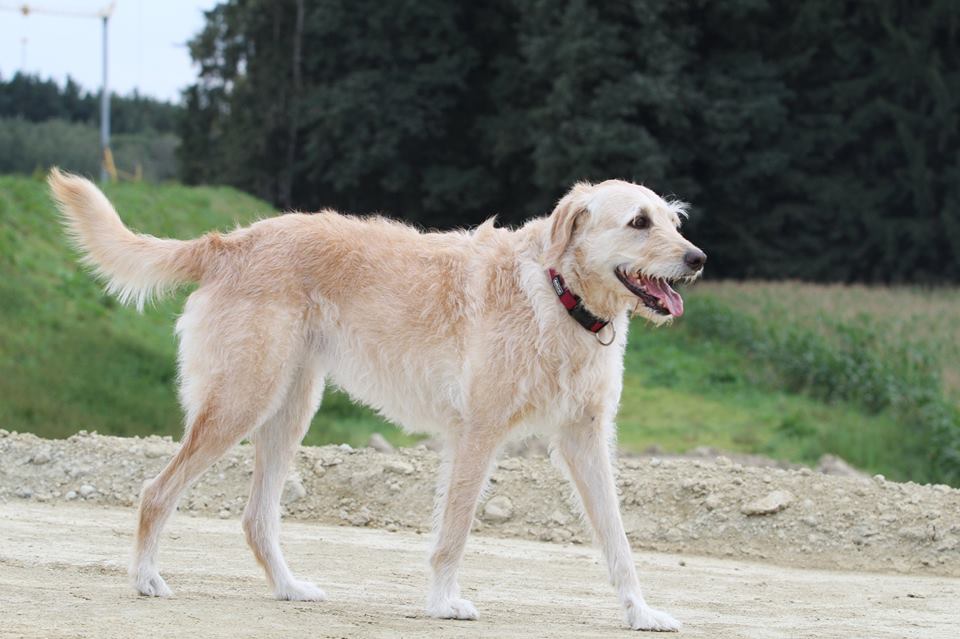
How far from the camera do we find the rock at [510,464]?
38.9 feet

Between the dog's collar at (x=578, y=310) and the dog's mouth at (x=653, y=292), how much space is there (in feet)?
0.92

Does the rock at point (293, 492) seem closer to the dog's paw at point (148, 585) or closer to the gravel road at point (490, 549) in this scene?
the gravel road at point (490, 549)

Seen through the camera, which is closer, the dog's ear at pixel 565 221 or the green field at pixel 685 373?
the dog's ear at pixel 565 221

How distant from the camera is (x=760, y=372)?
2700cm

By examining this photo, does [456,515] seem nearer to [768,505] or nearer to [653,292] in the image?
[653,292]

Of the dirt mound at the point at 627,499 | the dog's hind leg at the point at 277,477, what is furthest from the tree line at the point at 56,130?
the dog's hind leg at the point at 277,477

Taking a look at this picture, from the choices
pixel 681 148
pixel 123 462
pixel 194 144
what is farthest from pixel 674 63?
pixel 123 462

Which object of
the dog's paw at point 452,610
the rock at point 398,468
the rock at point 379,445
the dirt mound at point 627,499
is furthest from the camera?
the rock at point 379,445

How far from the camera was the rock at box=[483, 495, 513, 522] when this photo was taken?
11352 millimetres

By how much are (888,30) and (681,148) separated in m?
7.79

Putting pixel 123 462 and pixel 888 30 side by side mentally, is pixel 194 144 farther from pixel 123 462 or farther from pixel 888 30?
pixel 123 462

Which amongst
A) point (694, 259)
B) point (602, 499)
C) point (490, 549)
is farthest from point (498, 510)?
point (694, 259)

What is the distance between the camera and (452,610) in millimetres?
7227

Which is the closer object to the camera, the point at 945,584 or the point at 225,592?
the point at 225,592
